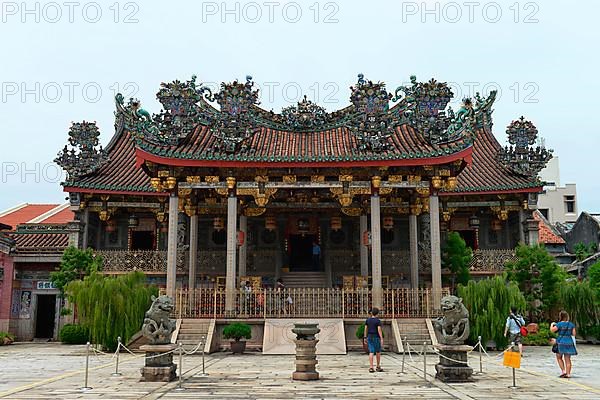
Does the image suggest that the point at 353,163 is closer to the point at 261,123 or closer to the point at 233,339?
the point at 261,123

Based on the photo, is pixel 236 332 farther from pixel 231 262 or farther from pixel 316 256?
pixel 316 256

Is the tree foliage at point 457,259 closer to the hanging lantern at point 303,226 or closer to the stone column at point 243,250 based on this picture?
the hanging lantern at point 303,226

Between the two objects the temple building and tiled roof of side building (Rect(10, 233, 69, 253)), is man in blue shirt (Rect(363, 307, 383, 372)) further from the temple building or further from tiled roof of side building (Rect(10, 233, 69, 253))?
tiled roof of side building (Rect(10, 233, 69, 253))

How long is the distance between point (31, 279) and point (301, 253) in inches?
478

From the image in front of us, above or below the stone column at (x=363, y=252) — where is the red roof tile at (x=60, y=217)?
above

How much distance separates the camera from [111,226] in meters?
27.2

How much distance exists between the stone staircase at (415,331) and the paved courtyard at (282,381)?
1.23m

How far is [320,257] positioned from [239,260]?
4368 mm

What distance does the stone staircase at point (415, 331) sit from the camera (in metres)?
18.1

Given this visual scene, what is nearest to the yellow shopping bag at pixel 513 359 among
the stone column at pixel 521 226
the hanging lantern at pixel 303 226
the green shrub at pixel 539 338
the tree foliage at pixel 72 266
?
the green shrub at pixel 539 338

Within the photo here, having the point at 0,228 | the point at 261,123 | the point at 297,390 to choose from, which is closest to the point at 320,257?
the point at 261,123

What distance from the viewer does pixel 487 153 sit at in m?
28.2

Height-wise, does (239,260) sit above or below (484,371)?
above

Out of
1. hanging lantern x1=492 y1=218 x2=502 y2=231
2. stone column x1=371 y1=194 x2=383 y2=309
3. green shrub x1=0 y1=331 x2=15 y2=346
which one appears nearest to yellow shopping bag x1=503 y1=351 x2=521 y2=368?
stone column x1=371 y1=194 x2=383 y2=309
